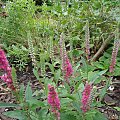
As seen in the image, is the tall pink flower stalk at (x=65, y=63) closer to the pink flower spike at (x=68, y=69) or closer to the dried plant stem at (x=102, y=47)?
the pink flower spike at (x=68, y=69)

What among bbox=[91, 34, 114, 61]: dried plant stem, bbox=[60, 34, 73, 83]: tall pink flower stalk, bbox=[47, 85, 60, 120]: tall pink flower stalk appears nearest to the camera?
bbox=[47, 85, 60, 120]: tall pink flower stalk

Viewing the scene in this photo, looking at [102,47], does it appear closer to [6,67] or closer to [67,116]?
[67,116]

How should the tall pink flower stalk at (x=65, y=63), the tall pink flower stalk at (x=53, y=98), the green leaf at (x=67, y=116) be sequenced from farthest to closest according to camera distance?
the green leaf at (x=67, y=116)
the tall pink flower stalk at (x=65, y=63)
the tall pink flower stalk at (x=53, y=98)

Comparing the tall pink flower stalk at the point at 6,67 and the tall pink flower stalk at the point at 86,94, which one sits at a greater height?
the tall pink flower stalk at the point at 6,67

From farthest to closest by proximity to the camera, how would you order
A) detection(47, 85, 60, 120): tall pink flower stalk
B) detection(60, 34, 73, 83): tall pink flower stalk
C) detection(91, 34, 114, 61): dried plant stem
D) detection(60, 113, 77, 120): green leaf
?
1. detection(91, 34, 114, 61): dried plant stem
2. detection(60, 113, 77, 120): green leaf
3. detection(60, 34, 73, 83): tall pink flower stalk
4. detection(47, 85, 60, 120): tall pink flower stalk

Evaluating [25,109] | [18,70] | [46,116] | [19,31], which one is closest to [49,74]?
[18,70]

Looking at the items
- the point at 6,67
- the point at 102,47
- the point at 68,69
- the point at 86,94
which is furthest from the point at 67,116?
the point at 102,47

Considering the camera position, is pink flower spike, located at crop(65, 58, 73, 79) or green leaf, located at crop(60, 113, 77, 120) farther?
green leaf, located at crop(60, 113, 77, 120)

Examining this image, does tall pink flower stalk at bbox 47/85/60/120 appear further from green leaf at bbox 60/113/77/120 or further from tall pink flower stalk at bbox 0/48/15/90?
green leaf at bbox 60/113/77/120

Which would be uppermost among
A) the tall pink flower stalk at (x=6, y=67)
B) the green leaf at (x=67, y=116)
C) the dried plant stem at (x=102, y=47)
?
the tall pink flower stalk at (x=6, y=67)

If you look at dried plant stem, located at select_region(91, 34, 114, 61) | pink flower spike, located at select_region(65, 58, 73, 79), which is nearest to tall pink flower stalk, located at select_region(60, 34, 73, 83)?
pink flower spike, located at select_region(65, 58, 73, 79)

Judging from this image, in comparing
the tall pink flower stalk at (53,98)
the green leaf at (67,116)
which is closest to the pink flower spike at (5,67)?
the tall pink flower stalk at (53,98)

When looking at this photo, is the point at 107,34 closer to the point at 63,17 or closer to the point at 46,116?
the point at 63,17

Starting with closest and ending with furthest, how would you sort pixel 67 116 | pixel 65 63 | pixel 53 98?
pixel 53 98, pixel 65 63, pixel 67 116
